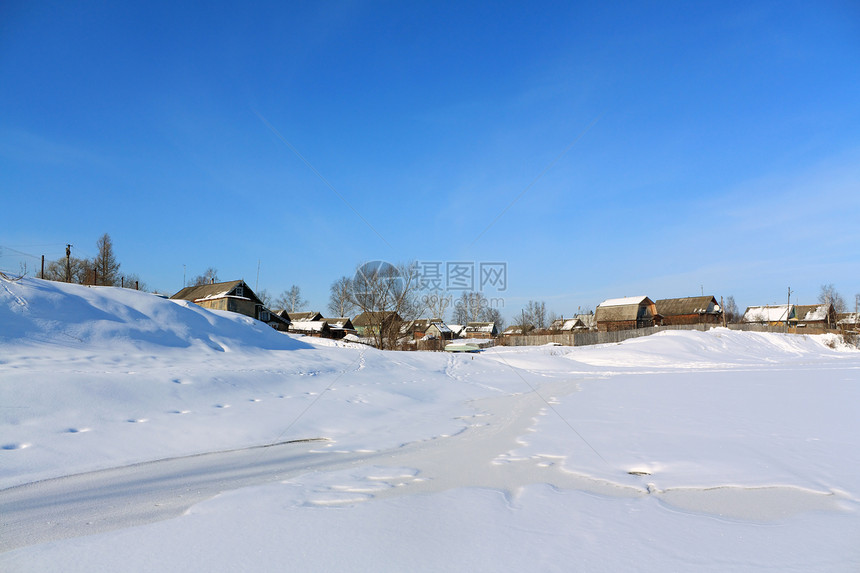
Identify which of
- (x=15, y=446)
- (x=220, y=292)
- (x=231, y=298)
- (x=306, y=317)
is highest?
(x=220, y=292)

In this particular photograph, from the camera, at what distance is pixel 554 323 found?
9612 cm

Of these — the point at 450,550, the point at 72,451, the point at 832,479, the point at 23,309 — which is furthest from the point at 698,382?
the point at 23,309

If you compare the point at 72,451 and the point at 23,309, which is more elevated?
the point at 23,309

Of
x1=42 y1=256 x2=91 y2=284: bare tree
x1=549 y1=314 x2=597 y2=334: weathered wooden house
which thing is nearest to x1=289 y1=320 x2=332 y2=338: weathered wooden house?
x1=42 y1=256 x2=91 y2=284: bare tree

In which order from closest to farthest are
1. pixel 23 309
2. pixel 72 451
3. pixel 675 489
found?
pixel 675 489, pixel 72 451, pixel 23 309

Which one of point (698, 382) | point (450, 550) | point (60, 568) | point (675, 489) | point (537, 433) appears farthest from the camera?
point (698, 382)

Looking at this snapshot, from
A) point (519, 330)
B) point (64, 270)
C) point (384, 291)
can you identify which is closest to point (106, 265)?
point (64, 270)

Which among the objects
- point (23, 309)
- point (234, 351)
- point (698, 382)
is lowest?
point (698, 382)

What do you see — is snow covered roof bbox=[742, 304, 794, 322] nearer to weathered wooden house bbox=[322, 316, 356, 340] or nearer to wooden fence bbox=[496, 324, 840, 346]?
wooden fence bbox=[496, 324, 840, 346]

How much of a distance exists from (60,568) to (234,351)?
10.2 m

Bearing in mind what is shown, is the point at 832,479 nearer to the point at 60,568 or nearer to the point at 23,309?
the point at 60,568

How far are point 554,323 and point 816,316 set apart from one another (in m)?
43.6

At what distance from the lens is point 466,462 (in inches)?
240

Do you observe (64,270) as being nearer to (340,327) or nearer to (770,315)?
(340,327)
